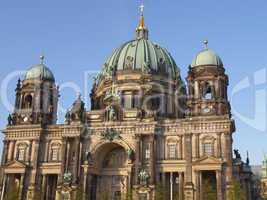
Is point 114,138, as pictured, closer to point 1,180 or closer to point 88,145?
point 88,145

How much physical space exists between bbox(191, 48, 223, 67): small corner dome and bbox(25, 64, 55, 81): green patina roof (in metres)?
23.3

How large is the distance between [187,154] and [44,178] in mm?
20836

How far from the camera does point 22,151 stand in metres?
61.6

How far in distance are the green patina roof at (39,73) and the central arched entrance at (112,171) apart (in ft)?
52.5

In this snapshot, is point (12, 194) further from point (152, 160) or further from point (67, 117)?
point (152, 160)

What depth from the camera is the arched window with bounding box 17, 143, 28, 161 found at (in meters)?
61.2

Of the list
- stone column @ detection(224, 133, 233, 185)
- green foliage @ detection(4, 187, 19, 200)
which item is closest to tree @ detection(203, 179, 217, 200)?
stone column @ detection(224, 133, 233, 185)

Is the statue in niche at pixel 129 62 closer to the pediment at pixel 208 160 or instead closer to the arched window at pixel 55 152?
the arched window at pixel 55 152

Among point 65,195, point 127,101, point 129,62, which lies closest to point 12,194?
point 65,195

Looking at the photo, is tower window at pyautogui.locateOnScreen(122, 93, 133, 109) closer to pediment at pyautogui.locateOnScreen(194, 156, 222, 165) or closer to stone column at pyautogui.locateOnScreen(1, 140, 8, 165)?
pediment at pyautogui.locateOnScreen(194, 156, 222, 165)

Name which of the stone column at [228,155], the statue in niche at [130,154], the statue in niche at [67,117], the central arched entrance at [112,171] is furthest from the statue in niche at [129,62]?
the stone column at [228,155]

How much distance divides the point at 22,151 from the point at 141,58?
2512 cm

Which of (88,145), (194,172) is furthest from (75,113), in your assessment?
(194,172)

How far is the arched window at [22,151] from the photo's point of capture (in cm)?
6116
